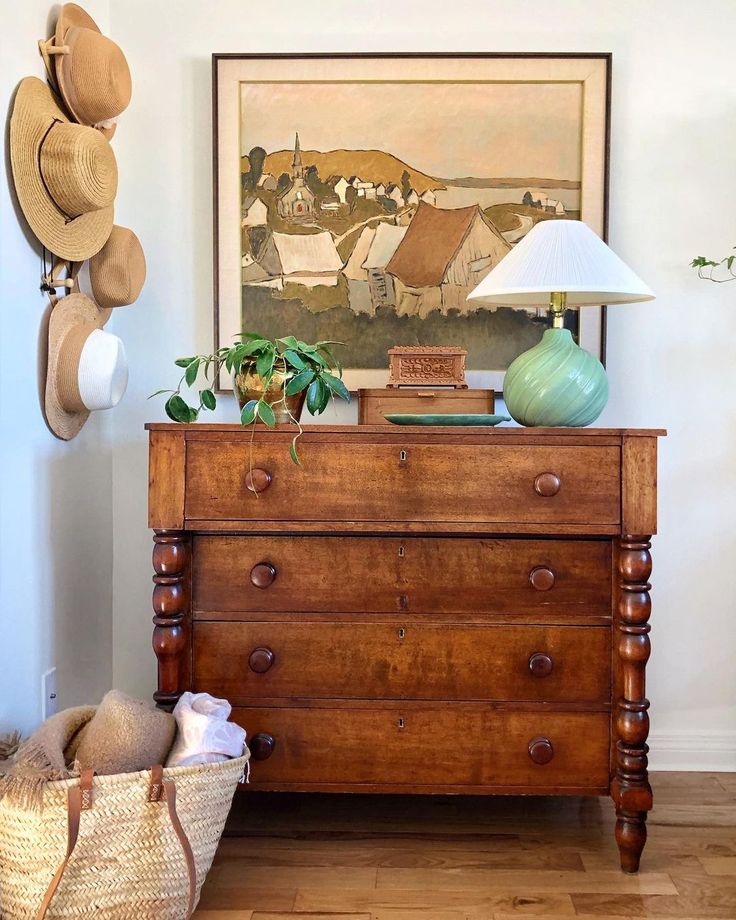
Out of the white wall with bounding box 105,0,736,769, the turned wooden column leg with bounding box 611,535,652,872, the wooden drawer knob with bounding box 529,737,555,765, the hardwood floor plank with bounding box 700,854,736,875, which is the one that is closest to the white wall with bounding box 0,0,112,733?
the white wall with bounding box 105,0,736,769

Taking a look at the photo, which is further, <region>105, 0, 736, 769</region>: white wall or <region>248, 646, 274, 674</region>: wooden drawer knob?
<region>105, 0, 736, 769</region>: white wall

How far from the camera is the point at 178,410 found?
1.92 meters

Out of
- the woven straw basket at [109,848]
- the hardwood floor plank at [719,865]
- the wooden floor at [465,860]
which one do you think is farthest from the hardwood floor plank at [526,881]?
the woven straw basket at [109,848]

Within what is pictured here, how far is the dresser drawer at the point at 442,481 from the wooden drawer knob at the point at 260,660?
1.02 ft

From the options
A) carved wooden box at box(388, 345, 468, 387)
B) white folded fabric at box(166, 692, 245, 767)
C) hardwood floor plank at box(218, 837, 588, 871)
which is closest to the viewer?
white folded fabric at box(166, 692, 245, 767)

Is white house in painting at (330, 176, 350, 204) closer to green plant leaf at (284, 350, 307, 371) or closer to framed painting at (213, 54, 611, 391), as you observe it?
framed painting at (213, 54, 611, 391)

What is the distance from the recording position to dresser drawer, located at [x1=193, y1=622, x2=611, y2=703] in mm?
1761

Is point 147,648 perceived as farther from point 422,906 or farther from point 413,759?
point 422,906

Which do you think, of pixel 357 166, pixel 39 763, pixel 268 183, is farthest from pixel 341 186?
pixel 39 763

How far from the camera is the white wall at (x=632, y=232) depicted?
2.28m

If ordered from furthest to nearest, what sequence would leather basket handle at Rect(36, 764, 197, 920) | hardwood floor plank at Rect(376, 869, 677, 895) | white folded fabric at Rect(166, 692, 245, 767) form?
hardwood floor plank at Rect(376, 869, 677, 895) → white folded fabric at Rect(166, 692, 245, 767) → leather basket handle at Rect(36, 764, 197, 920)

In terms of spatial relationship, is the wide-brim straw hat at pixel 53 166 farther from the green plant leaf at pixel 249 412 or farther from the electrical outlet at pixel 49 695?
the electrical outlet at pixel 49 695

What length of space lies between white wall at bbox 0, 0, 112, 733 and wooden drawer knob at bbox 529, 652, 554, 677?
1.12m

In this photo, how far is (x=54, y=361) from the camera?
1917 mm
